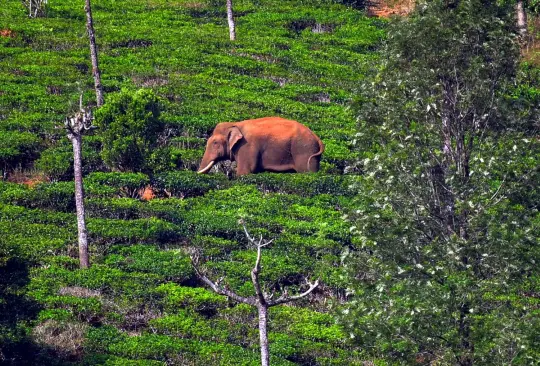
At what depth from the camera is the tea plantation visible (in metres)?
29.7

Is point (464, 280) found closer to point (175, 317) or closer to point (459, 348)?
point (459, 348)

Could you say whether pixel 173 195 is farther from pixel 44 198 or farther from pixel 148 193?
pixel 44 198

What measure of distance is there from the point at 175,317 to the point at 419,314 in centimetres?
980

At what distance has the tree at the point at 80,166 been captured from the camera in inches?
1271

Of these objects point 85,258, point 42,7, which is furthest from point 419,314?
point 42,7

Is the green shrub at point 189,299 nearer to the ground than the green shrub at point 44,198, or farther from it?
nearer to the ground

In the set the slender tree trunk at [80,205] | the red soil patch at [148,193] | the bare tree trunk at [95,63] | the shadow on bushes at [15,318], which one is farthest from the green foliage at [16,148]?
the shadow on bushes at [15,318]

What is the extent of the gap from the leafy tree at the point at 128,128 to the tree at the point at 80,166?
656 cm

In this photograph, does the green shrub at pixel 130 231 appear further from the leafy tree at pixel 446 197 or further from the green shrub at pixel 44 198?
the leafy tree at pixel 446 197

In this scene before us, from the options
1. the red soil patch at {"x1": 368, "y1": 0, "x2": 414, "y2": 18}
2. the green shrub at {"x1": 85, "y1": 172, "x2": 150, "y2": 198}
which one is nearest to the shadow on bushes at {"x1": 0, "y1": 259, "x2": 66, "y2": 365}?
the green shrub at {"x1": 85, "y1": 172, "x2": 150, "y2": 198}

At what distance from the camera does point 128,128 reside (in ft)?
132

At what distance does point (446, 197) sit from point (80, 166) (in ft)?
37.7

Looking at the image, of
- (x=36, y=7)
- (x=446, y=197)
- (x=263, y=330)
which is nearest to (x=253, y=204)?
(x=446, y=197)

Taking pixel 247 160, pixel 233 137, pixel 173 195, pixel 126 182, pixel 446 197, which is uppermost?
pixel 446 197
